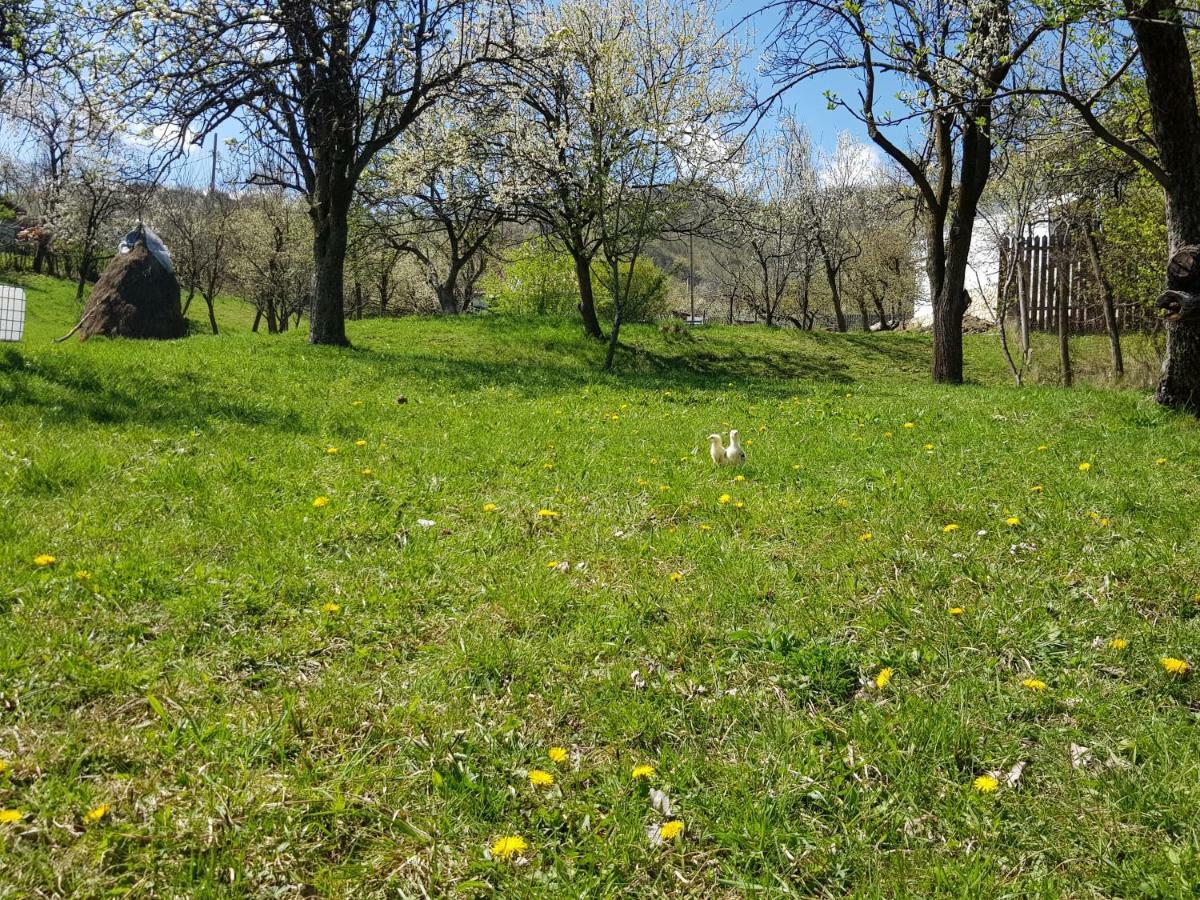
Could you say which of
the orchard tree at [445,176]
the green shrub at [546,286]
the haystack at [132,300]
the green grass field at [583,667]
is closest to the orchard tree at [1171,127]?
the green grass field at [583,667]

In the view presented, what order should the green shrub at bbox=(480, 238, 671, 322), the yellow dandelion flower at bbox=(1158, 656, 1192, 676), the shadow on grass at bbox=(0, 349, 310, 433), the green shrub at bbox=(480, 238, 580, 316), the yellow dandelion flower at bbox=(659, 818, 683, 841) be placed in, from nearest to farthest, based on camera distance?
the yellow dandelion flower at bbox=(659, 818, 683, 841)
the yellow dandelion flower at bbox=(1158, 656, 1192, 676)
the shadow on grass at bbox=(0, 349, 310, 433)
the green shrub at bbox=(480, 238, 671, 322)
the green shrub at bbox=(480, 238, 580, 316)

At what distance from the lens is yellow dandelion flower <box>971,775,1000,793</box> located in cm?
269

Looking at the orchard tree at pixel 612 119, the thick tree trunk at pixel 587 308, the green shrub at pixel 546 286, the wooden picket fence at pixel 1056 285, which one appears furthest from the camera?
the green shrub at pixel 546 286

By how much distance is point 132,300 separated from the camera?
1512cm

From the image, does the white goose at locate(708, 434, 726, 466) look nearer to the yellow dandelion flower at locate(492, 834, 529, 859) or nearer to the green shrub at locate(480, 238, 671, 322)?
the yellow dandelion flower at locate(492, 834, 529, 859)

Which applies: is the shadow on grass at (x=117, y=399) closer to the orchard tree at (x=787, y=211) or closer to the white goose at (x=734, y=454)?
the white goose at (x=734, y=454)

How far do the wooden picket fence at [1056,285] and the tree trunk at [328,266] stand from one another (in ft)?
53.6

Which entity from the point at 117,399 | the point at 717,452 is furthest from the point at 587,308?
the point at 717,452

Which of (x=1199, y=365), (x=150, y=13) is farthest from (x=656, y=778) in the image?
(x=150, y=13)

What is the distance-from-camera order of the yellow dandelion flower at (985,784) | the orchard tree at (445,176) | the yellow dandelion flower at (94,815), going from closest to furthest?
the yellow dandelion flower at (94,815) → the yellow dandelion flower at (985,784) → the orchard tree at (445,176)

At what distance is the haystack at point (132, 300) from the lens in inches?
591

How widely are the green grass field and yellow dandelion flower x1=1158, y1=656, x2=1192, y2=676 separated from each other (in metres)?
0.03

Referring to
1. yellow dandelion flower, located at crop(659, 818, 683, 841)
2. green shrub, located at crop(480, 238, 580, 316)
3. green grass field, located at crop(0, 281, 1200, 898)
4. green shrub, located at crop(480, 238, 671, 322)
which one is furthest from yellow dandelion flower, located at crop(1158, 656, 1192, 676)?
green shrub, located at crop(480, 238, 580, 316)

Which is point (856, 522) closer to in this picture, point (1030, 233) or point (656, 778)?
point (656, 778)
